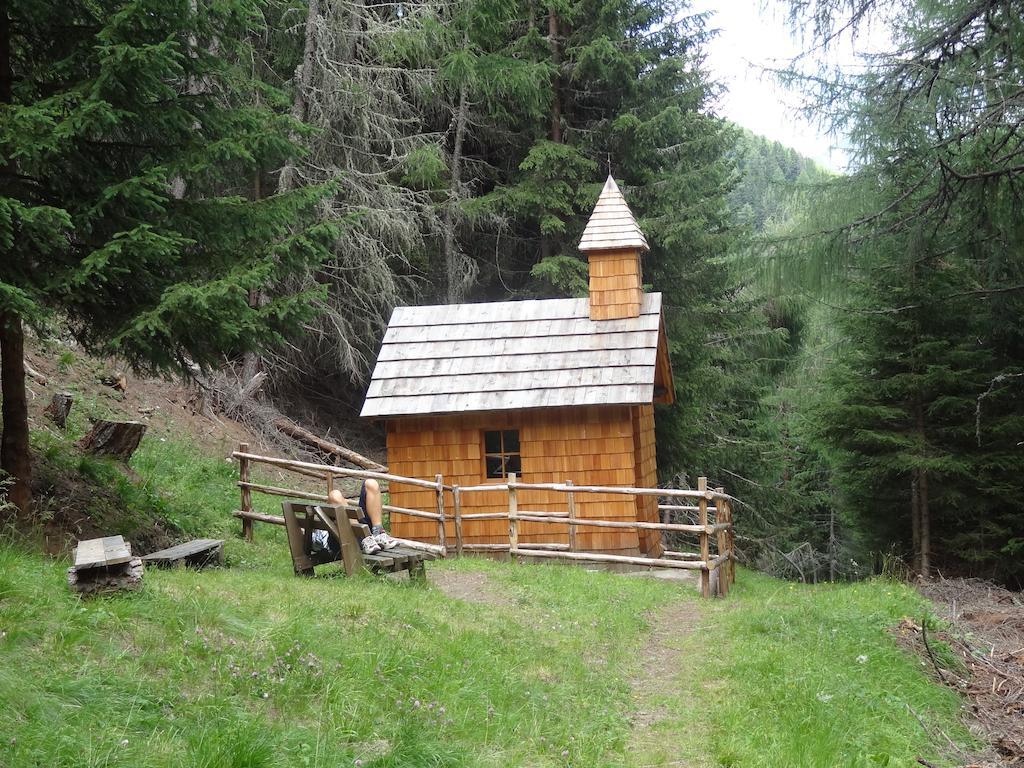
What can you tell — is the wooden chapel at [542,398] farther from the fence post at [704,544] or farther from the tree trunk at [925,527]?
the tree trunk at [925,527]

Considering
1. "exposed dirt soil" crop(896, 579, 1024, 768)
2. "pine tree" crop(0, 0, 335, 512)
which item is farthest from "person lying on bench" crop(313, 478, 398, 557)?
"exposed dirt soil" crop(896, 579, 1024, 768)

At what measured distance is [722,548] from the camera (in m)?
13.8

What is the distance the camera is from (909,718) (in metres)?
6.77

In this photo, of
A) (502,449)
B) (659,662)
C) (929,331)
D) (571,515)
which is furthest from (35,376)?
(929,331)

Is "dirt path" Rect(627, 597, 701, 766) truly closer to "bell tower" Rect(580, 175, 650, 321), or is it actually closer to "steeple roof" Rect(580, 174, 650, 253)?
"bell tower" Rect(580, 175, 650, 321)

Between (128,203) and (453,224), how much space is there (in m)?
15.0

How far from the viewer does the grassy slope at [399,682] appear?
4469mm

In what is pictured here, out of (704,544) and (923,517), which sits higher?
(704,544)

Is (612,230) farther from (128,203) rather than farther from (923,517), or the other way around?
(128,203)

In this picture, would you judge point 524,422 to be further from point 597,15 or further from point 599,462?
point 597,15

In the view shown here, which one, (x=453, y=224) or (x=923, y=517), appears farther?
(x=453, y=224)

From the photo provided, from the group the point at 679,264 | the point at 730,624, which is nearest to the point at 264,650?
the point at 730,624

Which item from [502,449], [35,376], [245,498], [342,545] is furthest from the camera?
[502,449]

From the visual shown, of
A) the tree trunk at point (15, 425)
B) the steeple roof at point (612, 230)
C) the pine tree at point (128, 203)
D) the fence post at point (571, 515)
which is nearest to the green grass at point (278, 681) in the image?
the tree trunk at point (15, 425)
